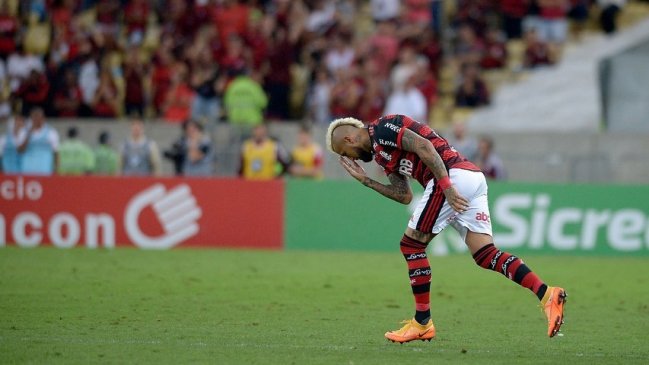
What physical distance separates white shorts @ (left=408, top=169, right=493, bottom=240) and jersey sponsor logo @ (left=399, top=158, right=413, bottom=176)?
8.9 inches

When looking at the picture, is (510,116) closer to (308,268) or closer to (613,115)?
(613,115)

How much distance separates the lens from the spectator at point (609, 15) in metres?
27.1

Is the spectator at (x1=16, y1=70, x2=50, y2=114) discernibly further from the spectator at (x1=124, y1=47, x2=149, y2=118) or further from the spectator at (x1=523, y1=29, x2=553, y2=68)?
the spectator at (x1=523, y1=29, x2=553, y2=68)

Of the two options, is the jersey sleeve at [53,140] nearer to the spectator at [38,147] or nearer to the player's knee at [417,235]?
the spectator at [38,147]

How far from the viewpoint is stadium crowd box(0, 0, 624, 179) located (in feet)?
79.5

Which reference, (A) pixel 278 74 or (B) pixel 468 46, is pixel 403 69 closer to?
(B) pixel 468 46

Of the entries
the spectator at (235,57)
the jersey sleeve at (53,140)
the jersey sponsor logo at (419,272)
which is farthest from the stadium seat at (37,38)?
the jersey sponsor logo at (419,272)

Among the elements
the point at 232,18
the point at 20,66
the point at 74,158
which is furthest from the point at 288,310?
the point at 20,66

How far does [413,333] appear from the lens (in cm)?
1052

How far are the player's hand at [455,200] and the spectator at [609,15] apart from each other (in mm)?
18241

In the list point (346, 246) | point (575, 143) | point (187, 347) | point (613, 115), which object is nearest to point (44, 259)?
point (346, 246)

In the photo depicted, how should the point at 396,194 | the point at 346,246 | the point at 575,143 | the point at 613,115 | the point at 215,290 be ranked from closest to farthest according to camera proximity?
the point at 396,194, the point at 215,290, the point at 346,246, the point at 575,143, the point at 613,115

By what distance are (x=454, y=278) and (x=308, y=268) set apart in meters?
2.24

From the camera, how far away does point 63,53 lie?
2562 cm
